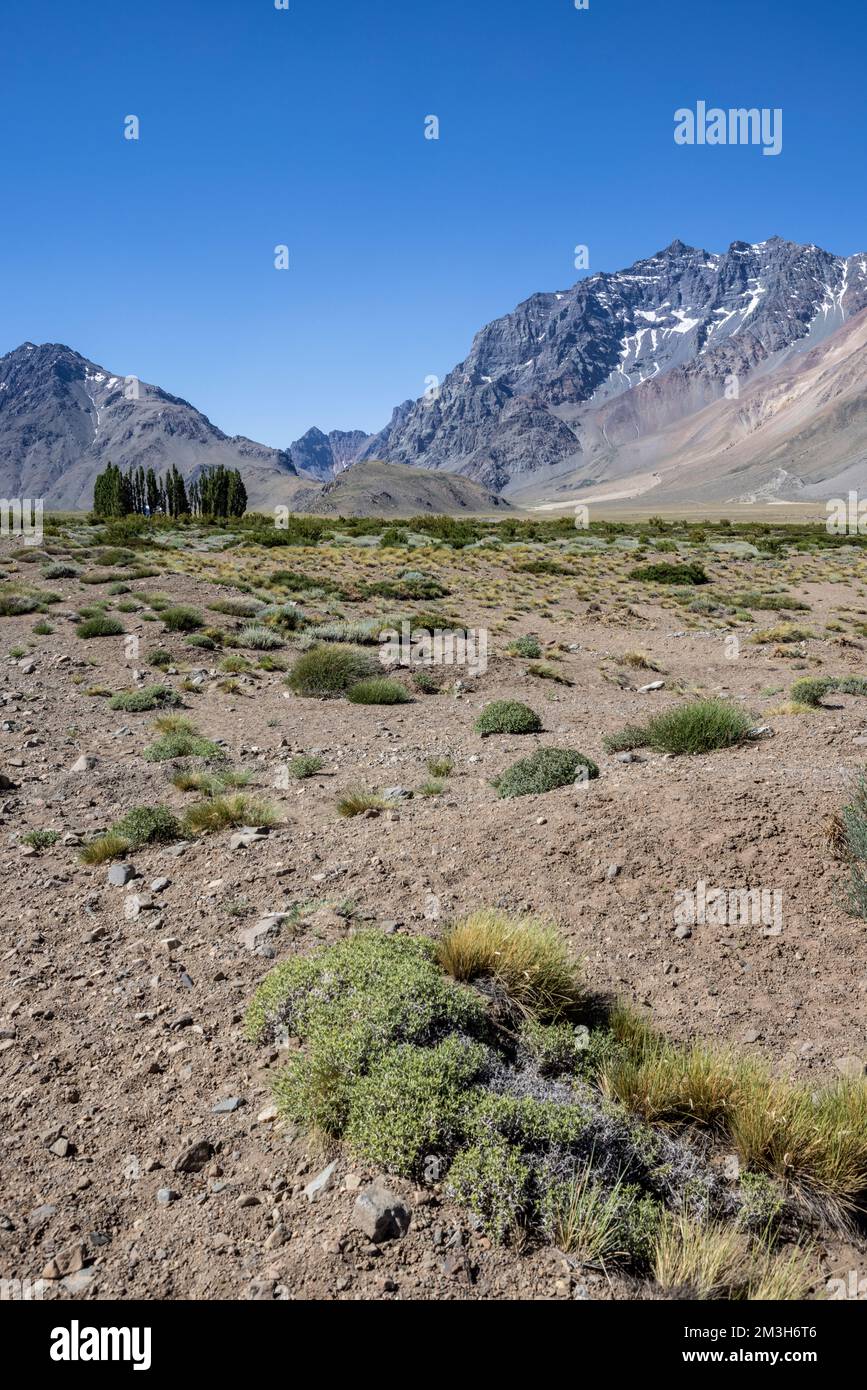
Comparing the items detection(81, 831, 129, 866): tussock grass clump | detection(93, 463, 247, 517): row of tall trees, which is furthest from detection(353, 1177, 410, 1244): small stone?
detection(93, 463, 247, 517): row of tall trees

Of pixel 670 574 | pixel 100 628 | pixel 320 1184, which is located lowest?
pixel 320 1184

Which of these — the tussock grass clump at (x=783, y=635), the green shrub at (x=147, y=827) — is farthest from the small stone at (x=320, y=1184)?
the tussock grass clump at (x=783, y=635)

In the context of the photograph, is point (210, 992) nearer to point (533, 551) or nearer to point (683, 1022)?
point (683, 1022)

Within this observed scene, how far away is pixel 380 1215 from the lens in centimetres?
321

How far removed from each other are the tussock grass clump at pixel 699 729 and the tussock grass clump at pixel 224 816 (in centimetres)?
511

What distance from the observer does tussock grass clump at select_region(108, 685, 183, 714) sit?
44.1ft

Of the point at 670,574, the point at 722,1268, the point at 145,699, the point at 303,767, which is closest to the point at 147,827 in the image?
the point at 303,767

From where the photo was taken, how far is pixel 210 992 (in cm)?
503

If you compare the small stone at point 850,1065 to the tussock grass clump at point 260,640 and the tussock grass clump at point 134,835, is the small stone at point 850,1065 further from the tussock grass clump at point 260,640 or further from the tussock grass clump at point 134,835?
the tussock grass clump at point 260,640

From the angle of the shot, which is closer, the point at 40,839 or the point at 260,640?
the point at 40,839

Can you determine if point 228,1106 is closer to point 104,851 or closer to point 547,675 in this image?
point 104,851

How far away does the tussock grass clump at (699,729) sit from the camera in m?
9.59

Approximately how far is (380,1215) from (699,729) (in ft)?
25.1
